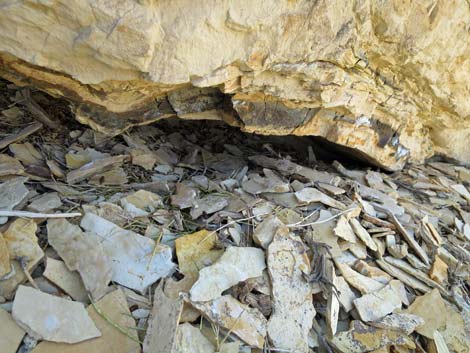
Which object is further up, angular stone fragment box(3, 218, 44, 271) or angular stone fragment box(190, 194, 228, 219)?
angular stone fragment box(190, 194, 228, 219)

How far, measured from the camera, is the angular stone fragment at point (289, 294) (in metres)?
1.48

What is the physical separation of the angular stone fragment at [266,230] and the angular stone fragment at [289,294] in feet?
0.09

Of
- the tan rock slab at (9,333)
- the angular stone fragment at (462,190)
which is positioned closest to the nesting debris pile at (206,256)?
the tan rock slab at (9,333)

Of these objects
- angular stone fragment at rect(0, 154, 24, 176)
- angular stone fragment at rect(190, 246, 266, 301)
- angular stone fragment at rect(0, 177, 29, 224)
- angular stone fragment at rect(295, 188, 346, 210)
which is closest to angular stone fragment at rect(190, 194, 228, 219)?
angular stone fragment at rect(190, 246, 266, 301)

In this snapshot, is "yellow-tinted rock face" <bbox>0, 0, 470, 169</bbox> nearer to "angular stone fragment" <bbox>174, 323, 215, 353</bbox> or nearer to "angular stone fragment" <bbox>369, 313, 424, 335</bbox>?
"angular stone fragment" <bbox>174, 323, 215, 353</bbox>

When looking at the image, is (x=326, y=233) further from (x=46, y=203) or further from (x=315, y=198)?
(x=46, y=203)

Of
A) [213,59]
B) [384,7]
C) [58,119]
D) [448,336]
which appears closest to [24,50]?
[213,59]

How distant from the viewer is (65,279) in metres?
1.43

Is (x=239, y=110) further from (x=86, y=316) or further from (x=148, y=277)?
(x=86, y=316)

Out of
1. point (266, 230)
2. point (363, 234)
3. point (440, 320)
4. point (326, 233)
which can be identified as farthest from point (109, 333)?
point (440, 320)

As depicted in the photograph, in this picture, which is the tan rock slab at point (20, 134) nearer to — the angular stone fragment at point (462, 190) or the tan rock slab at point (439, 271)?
the tan rock slab at point (439, 271)

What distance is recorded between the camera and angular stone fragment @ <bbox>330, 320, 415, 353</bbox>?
59.7 inches

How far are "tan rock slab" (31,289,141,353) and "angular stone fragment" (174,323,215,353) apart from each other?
0.46ft

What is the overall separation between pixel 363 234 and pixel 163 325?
116cm
